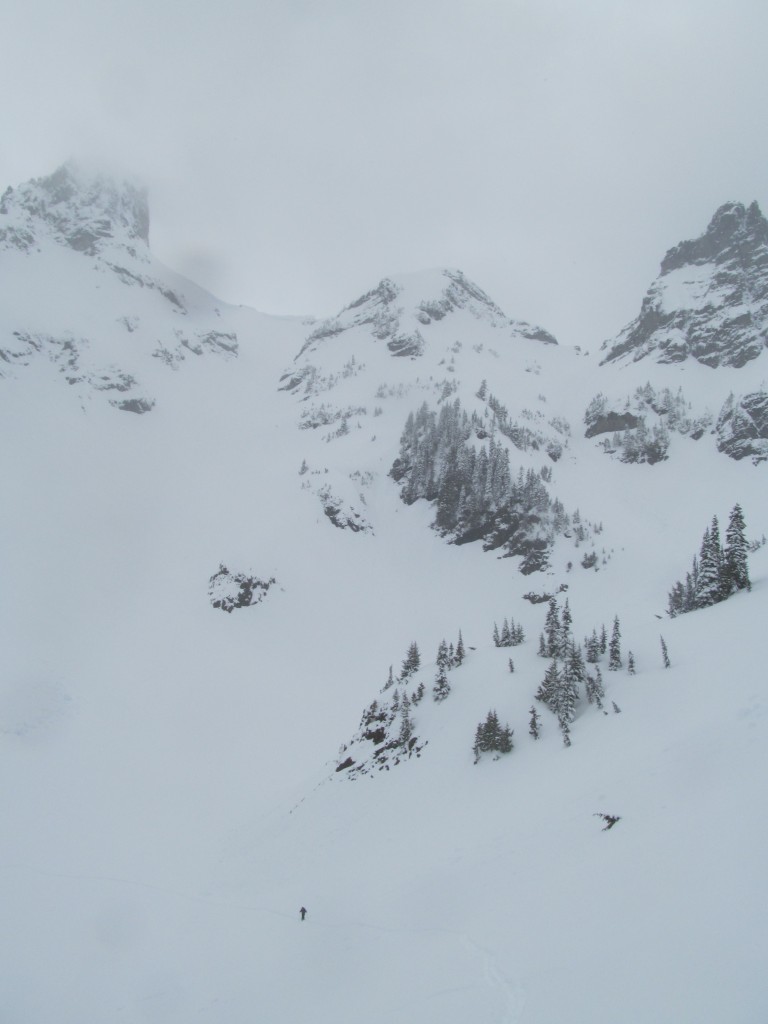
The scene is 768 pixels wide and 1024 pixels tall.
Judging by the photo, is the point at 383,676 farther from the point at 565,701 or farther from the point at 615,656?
the point at 565,701

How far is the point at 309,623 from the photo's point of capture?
61500 millimetres

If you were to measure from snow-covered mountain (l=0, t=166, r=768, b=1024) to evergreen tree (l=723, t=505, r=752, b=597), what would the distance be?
0.39 metres

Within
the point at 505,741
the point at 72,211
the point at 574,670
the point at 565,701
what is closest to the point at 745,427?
the point at 574,670

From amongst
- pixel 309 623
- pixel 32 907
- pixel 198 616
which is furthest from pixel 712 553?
pixel 198 616

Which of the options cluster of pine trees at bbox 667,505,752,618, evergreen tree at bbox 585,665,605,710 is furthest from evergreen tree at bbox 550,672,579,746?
cluster of pine trees at bbox 667,505,752,618

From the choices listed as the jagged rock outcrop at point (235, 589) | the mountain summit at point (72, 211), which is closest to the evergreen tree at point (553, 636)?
the jagged rock outcrop at point (235, 589)

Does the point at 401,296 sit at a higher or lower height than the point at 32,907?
higher

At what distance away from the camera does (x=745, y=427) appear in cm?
8425

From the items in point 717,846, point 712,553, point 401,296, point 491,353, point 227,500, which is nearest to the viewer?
point 717,846

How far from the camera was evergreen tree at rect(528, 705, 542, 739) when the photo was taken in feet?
92.8

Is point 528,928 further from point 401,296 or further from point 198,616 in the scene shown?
point 401,296

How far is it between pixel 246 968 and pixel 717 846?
57.1 ft

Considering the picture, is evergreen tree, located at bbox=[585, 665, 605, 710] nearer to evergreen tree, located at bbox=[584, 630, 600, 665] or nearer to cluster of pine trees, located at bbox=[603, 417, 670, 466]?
evergreen tree, located at bbox=[584, 630, 600, 665]

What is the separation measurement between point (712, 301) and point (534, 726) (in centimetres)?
12098
